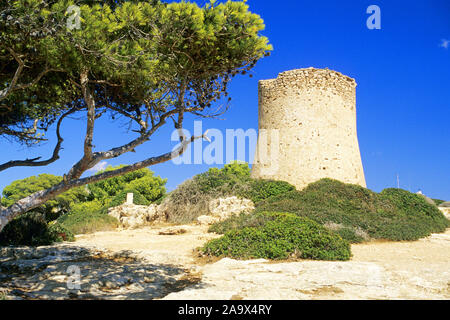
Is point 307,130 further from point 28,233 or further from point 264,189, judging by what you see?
point 28,233

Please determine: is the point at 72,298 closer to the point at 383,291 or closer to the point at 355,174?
the point at 383,291

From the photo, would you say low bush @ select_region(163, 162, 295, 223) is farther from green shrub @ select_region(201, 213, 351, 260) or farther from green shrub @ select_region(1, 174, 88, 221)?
green shrub @ select_region(1, 174, 88, 221)

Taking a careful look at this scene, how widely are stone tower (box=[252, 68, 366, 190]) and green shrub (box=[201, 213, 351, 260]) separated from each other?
9.62m

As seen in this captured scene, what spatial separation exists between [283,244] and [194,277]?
2739mm

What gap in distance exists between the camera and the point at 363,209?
15.5 m

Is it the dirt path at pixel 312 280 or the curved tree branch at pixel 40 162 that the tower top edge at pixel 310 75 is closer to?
the dirt path at pixel 312 280

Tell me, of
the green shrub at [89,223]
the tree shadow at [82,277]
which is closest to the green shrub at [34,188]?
the green shrub at [89,223]

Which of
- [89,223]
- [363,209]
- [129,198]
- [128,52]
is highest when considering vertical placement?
[128,52]

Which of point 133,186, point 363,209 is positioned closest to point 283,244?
point 363,209

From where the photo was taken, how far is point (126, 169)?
609 cm

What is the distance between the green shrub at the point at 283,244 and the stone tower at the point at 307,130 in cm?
962

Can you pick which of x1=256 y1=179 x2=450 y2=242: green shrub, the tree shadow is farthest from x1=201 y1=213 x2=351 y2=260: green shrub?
x1=256 y1=179 x2=450 y2=242: green shrub

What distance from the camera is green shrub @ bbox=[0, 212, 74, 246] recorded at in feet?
32.9
